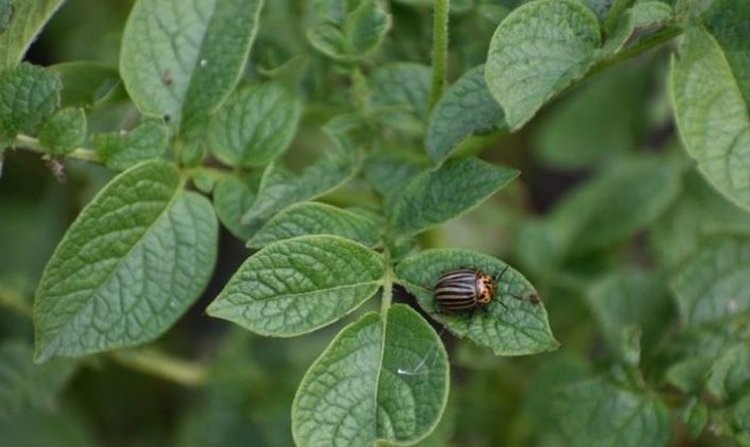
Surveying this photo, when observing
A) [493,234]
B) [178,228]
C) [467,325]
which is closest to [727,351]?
[467,325]

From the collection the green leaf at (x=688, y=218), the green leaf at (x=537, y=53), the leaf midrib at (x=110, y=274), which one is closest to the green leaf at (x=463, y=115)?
the green leaf at (x=537, y=53)

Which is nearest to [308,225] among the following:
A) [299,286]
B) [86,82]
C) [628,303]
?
[299,286]

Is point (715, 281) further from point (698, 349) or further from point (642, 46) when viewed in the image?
point (642, 46)

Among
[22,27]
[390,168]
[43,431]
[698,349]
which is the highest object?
[22,27]

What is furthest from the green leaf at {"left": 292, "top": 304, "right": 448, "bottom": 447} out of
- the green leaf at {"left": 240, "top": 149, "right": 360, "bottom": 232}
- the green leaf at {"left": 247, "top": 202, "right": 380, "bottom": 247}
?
the green leaf at {"left": 240, "top": 149, "right": 360, "bottom": 232}

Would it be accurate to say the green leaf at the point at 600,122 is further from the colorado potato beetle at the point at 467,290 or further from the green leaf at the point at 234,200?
the colorado potato beetle at the point at 467,290

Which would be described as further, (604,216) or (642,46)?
(604,216)
